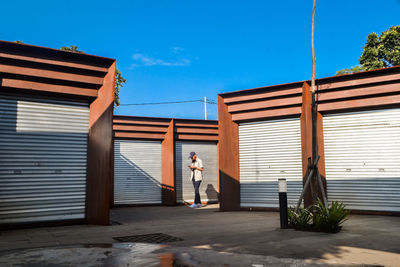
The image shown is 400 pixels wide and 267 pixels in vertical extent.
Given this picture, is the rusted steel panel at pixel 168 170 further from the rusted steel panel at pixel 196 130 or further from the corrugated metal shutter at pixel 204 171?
the rusted steel panel at pixel 196 130

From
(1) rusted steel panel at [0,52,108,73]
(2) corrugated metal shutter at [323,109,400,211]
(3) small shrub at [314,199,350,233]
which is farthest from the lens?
(2) corrugated metal shutter at [323,109,400,211]

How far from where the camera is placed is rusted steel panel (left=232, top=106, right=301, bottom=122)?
411 inches

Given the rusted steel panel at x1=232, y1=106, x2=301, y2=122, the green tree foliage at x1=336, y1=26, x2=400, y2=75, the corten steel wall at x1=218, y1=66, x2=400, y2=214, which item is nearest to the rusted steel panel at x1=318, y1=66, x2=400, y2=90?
the corten steel wall at x1=218, y1=66, x2=400, y2=214

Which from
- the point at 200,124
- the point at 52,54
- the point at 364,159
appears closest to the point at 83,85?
the point at 52,54

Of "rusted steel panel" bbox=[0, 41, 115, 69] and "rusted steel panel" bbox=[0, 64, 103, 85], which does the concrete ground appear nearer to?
"rusted steel panel" bbox=[0, 64, 103, 85]

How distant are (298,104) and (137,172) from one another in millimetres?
6923

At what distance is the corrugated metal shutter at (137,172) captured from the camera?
13391 millimetres

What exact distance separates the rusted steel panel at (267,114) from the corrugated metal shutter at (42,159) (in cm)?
517

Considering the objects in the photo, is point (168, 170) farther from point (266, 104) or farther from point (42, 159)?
point (42, 159)

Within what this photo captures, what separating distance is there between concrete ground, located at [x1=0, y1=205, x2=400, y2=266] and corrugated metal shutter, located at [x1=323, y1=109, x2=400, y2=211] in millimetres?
1870

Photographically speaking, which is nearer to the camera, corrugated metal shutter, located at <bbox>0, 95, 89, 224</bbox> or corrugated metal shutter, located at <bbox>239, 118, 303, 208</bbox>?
corrugated metal shutter, located at <bbox>0, 95, 89, 224</bbox>

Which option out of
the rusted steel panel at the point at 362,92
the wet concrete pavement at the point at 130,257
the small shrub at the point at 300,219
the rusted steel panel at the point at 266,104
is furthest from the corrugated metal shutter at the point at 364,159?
the wet concrete pavement at the point at 130,257

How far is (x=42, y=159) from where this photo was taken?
25.3ft

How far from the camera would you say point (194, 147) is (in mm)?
14750
